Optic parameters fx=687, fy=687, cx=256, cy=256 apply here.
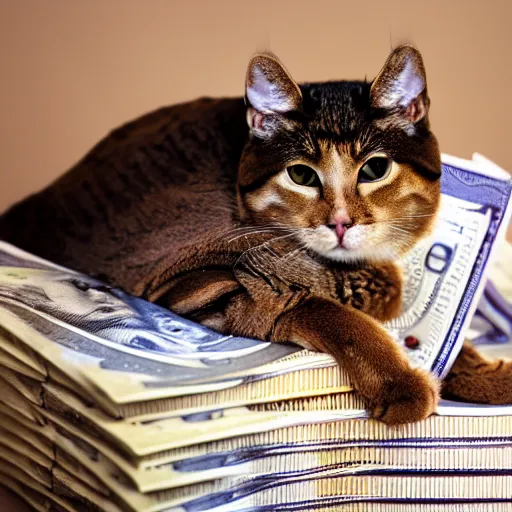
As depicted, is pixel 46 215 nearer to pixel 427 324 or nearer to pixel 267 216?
pixel 267 216

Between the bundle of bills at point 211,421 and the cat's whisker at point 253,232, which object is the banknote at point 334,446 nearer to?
the bundle of bills at point 211,421

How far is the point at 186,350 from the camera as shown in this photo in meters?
0.68

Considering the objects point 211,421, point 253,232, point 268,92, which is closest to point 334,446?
point 211,421

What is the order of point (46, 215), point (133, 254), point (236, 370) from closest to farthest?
point (236, 370)
point (133, 254)
point (46, 215)

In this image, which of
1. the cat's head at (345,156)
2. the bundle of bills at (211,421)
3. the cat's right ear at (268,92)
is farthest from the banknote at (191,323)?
the cat's right ear at (268,92)

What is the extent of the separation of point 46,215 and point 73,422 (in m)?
0.40

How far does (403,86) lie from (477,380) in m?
0.35

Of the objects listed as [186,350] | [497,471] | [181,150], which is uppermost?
[181,150]

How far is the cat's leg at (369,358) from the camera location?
2.15 feet

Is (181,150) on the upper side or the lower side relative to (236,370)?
upper

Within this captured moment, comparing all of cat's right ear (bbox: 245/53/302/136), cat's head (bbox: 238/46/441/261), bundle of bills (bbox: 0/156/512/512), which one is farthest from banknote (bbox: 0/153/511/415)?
cat's right ear (bbox: 245/53/302/136)

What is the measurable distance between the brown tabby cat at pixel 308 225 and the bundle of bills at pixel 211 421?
4 centimetres

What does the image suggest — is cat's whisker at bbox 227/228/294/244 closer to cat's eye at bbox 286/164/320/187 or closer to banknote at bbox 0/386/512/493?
cat's eye at bbox 286/164/320/187

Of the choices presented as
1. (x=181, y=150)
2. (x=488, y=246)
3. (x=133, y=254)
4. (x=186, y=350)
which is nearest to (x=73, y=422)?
(x=186, y=350)
